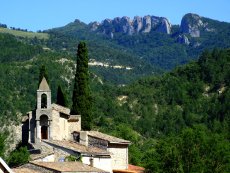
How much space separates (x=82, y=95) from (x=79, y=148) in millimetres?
9863

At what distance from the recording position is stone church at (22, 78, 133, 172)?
63894 millimetres

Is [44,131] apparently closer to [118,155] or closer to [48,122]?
[48,122]

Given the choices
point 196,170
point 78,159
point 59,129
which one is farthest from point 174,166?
point 59,129

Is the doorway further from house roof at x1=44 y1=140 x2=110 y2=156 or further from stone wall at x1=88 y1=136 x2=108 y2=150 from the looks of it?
stone wall at x1=88 y1=136 x2=108 y2=150

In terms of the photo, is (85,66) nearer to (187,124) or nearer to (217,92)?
(187,124)

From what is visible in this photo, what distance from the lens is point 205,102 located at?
17225 cm

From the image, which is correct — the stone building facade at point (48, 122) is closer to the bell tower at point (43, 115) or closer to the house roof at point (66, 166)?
the bell tower at point (43, 115)

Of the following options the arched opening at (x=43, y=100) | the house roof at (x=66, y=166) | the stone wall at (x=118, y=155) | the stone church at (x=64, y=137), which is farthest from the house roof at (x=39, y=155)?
the arched opening at (x=43, y=100)

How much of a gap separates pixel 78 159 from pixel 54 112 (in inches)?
346

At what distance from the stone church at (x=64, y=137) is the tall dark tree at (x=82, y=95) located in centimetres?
102

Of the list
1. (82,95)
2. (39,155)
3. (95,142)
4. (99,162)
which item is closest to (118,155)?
(95,142)

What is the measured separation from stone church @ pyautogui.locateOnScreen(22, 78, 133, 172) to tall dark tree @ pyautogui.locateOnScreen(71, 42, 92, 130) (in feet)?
3.35

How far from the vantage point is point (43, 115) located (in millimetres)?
68750

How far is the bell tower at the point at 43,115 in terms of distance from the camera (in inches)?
2685
